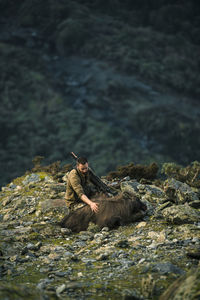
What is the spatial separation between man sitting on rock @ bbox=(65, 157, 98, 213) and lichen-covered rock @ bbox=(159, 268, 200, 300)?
3731 mm

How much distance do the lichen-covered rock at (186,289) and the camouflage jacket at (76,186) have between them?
4193mm

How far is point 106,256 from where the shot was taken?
5.35 metres

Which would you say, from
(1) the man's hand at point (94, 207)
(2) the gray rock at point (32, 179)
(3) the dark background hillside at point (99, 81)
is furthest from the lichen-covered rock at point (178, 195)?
(3) the dark background hillside at point (99, 81)

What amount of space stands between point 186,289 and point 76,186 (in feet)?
14.9

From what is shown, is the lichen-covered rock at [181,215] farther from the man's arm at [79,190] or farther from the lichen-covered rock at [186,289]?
the lichen-covered rock at [186,289]

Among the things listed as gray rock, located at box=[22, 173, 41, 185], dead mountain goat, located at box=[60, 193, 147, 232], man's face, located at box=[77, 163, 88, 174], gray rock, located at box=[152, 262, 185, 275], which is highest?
man's face, located at box=[77, 163, 88, 174]

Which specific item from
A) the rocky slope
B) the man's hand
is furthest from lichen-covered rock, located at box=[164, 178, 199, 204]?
the man's hand

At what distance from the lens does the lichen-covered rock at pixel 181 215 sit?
6.77 m

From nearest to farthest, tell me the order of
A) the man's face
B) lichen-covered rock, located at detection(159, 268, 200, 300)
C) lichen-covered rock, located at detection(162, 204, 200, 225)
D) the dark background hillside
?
lichen-covered rock, located at detection(159, 268, 200, 300) → lichen-covered rock, located at detection(162, 204, 200, 225) → the man's face → the dark background hillside

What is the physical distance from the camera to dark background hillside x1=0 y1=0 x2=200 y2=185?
2625 inches

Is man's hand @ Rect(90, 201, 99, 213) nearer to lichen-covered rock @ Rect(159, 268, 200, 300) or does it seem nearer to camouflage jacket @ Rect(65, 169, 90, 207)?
camouflage jacket @ Rect(65, 169, 90, 207)

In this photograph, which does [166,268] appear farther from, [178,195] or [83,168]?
[178,195]

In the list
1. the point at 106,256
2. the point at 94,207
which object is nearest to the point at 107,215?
the point at 94,207

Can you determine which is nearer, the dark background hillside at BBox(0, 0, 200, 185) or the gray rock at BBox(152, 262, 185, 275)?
the gray rock at BBox(152, 262, 185, 275)
